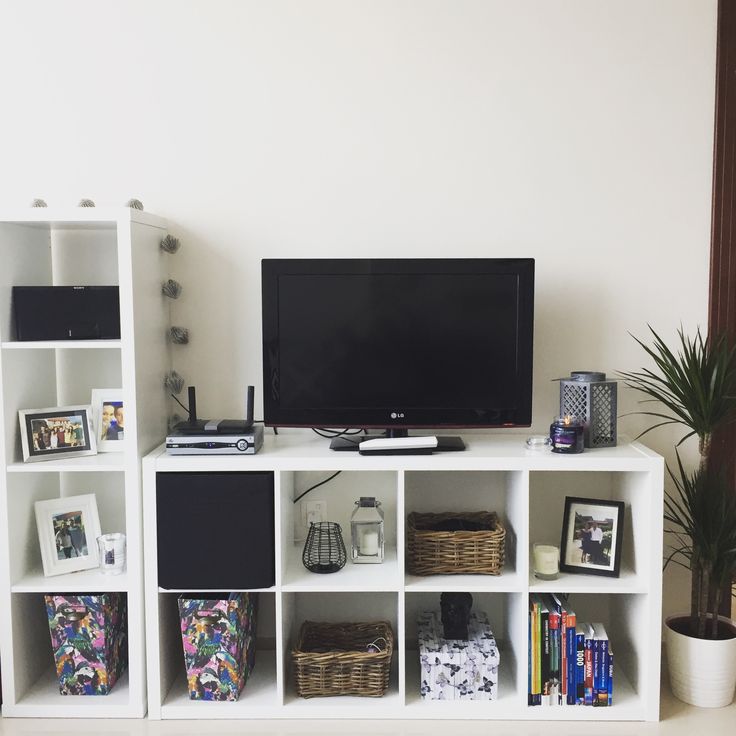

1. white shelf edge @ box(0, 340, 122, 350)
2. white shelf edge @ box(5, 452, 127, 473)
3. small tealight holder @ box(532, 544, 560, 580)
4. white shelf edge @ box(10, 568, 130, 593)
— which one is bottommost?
white shelf edge @ box(10, 568, 130, 593)

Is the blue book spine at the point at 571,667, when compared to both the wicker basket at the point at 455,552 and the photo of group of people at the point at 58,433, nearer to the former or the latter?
the wicker basket at the point at 455,552

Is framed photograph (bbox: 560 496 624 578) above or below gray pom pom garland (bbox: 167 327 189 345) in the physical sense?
below

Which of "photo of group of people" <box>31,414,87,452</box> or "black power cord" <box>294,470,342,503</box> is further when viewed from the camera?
"black power cord" <box>294,470,342,503</box>

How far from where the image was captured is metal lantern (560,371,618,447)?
262cm

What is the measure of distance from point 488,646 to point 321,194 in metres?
1.54

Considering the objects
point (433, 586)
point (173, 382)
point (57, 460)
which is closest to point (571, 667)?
point (433, 586)

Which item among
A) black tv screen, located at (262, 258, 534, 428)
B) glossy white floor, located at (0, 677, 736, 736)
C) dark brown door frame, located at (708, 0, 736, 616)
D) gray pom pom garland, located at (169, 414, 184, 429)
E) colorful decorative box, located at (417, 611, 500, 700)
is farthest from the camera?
gray pom pom garland, located at (169, 414, 184, 429)

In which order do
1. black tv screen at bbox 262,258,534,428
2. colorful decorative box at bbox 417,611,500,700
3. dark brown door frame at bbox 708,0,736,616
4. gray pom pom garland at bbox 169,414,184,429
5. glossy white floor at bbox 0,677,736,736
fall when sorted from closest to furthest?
1. glossy white floor at bbox 0,677,736,736
2. colorful decorative box at bbox 417,611,500,700
3. black tv screen at bbox 262,258,534,428
4. dark brown door frame at bbox 708,0,736,616
5. gray pom pom garland at bbox 169,414,184,429

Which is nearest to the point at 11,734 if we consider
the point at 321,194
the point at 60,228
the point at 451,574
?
the point at 451,574

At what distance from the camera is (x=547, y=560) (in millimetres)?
2566

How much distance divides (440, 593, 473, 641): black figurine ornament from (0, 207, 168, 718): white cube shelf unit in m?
0.93

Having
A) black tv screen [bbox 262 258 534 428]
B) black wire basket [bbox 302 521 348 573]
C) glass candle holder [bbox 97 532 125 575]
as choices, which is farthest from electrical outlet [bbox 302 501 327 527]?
glass candle holder [bbox 97 532 125 575]

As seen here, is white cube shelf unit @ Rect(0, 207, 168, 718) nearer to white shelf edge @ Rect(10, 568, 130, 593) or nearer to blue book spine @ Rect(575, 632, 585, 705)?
white shelf edge @ Rect(10, 568, 130, 593)

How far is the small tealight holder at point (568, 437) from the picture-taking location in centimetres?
253
